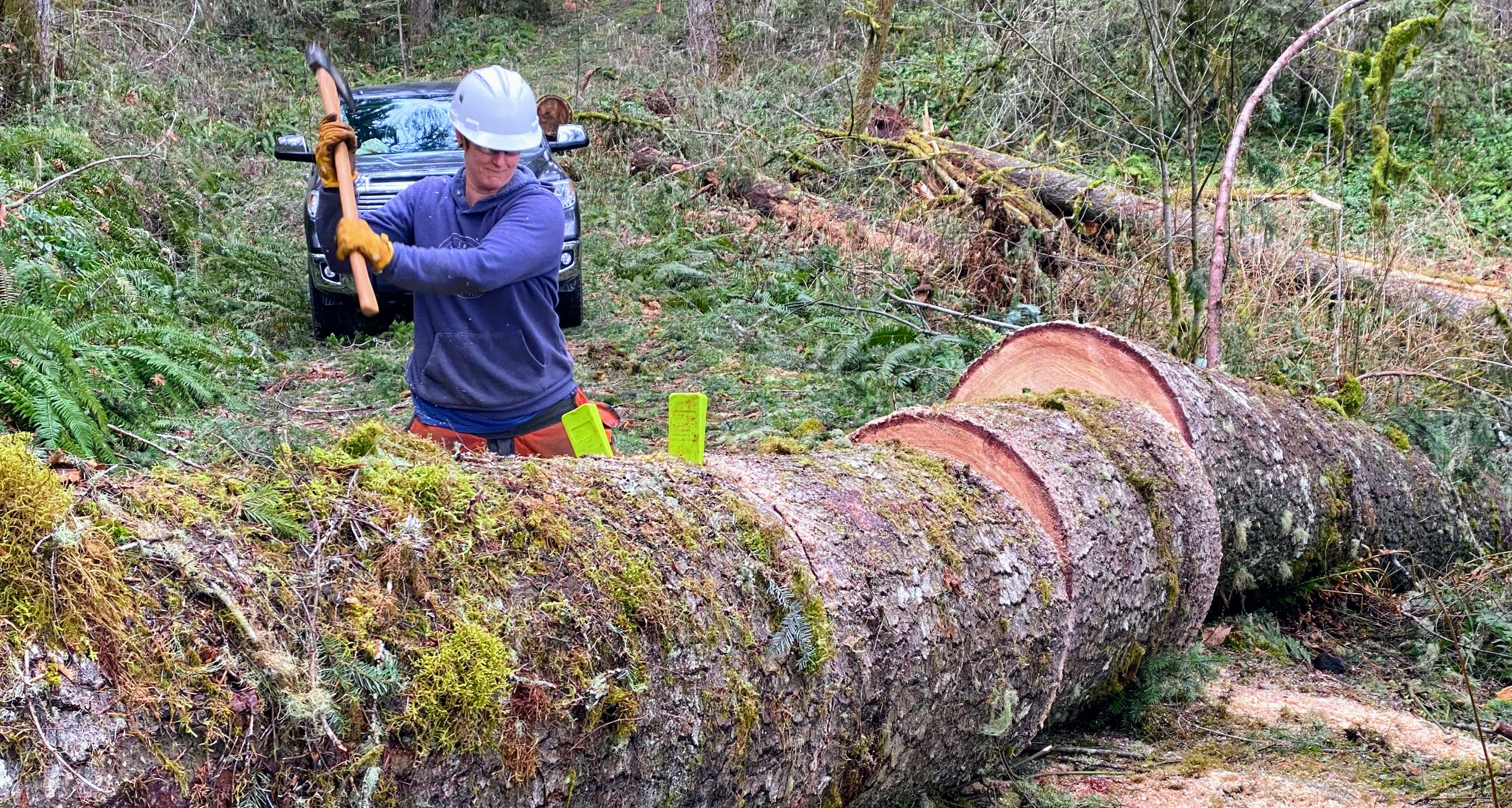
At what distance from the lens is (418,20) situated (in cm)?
2334

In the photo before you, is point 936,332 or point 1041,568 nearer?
point 1041,568

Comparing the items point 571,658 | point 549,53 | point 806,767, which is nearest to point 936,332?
point 806,767

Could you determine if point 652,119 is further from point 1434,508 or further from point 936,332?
point 1434,508

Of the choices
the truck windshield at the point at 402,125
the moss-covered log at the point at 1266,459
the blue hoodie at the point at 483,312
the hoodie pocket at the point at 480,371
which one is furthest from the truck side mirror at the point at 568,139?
the hoodie pocket at the point at 480,371

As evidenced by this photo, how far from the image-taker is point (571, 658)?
2064mm

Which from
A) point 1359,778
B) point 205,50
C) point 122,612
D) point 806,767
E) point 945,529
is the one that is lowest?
point 1359,778

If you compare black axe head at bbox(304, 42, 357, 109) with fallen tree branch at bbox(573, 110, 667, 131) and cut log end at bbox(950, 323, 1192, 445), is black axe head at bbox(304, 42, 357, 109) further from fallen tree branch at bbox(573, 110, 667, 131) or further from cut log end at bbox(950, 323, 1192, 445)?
fallen tree branch at bbox(573, 110, 667, 131)

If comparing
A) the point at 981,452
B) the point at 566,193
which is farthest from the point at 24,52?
the point at 981,452

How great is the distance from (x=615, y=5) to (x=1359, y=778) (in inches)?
970

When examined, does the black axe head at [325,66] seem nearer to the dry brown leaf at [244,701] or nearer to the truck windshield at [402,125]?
the dry brown leaf at [244,701]

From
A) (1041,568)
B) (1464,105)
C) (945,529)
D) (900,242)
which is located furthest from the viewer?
(1464,105)

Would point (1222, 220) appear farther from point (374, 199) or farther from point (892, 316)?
point (374, 199)

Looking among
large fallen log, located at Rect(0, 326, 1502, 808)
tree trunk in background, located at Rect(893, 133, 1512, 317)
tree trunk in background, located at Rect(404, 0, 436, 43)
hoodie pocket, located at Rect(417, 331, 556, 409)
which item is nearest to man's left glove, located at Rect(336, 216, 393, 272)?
hoodie pocket, located at Rect(417, 331, 556, 409)

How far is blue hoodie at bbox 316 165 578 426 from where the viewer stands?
3.63 meters
